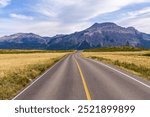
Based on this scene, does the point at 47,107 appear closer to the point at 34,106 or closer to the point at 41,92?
the point at 34,106

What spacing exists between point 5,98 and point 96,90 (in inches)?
208

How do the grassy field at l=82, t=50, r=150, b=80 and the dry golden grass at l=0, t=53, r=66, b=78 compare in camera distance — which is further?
the dry golden grass at l=0, t=53, r=66, b=78

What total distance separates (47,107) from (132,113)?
12.0 feet

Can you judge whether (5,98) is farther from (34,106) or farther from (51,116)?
(51,116)

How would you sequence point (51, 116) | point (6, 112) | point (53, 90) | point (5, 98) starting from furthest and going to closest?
point (53, 90) → point (5, 98) → point (6, 112) → point (51, 116)

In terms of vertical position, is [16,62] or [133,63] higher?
[133,63]

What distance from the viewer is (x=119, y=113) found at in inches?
437

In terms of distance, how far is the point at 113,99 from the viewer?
1327cm

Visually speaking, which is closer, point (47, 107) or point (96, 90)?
point (47, 107)

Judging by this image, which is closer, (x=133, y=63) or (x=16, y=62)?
(x=133, y=63)

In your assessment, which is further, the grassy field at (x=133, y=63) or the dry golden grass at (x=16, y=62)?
the dry golden grass at (x=16, y=62)

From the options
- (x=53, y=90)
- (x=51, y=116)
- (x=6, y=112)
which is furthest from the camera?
(x=53, y=90)

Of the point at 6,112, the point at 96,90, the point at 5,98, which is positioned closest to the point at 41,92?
the point at 5,98

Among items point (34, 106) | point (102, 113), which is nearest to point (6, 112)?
point (34, 106)
